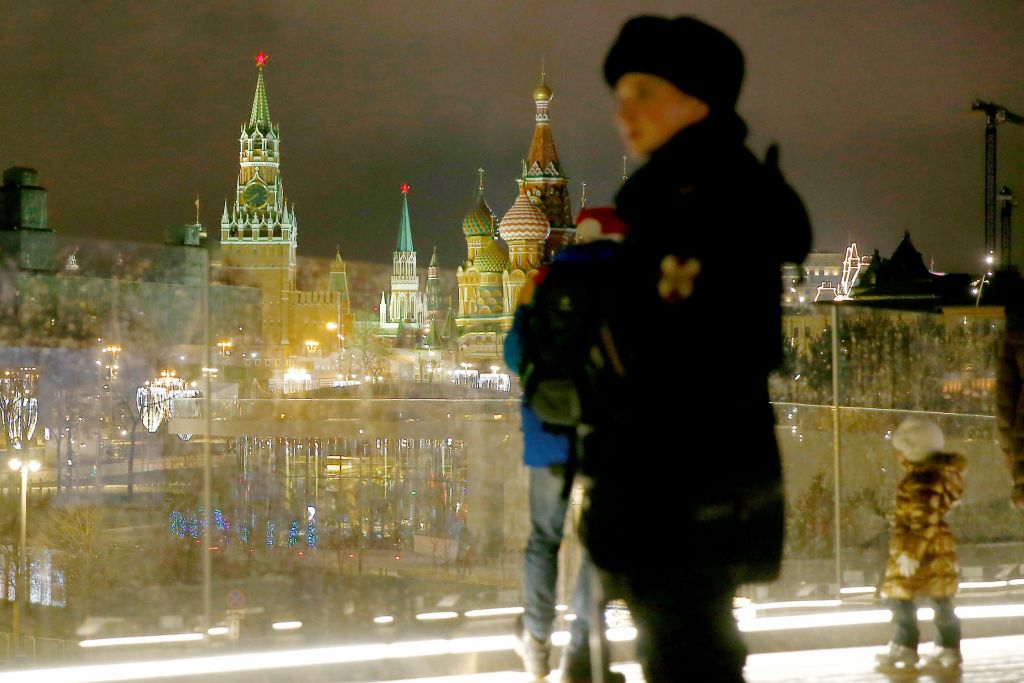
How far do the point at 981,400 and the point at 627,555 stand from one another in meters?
3.75

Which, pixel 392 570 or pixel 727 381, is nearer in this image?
pixel 727 381

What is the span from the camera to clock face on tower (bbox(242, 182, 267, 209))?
279 ft

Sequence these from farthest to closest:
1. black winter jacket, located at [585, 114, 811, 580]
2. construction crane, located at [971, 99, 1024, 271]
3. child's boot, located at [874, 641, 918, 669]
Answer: construction crane, located at [971, 99, 1024, 271], child's boot, located at [874, 641, 918, 669], black winter jacket, located at [585, 114, 811, 580]

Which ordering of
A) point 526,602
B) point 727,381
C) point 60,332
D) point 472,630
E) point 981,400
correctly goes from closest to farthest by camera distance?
point 727,381
point 526,602
point 472,630
point 60,332
point 981,400

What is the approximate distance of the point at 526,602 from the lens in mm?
3125

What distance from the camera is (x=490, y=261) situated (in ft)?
200

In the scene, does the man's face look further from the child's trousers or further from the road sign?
the road sign

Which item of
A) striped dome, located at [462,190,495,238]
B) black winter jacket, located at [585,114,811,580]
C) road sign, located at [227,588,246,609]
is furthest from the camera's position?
striped dome, located at [462,190,495,238]

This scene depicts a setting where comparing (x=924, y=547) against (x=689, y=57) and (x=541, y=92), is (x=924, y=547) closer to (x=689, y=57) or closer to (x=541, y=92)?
(x=689, y=57)

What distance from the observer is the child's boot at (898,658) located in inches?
143

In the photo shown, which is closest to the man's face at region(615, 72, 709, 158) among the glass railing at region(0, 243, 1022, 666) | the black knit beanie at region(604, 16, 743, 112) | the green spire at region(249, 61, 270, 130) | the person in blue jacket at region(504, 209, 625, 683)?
the black knit beanie at region(604, 16, 743, 112)

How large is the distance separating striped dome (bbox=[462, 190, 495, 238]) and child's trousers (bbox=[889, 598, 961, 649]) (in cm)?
5900

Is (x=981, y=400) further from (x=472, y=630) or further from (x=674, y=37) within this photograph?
(x=674, y=37)

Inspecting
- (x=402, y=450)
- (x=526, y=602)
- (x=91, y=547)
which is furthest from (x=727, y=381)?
(x=91, y=547)
